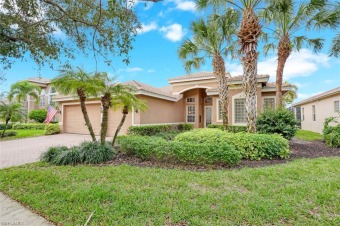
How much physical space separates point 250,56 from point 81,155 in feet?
31.6

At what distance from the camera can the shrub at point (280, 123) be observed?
10273mm

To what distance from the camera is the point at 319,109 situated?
19672 millimetres

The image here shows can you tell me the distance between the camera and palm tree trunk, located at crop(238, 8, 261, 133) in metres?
10.1

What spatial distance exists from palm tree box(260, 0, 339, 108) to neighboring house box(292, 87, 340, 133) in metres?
5.43

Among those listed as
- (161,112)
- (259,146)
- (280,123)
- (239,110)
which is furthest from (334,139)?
(161,112)

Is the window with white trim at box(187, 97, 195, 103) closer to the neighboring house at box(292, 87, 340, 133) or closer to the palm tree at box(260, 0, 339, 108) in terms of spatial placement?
the palm tree at box(260, 0, 339, 108)

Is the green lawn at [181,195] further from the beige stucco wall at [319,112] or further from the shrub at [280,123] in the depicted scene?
the beige stucco wall at [319,112]

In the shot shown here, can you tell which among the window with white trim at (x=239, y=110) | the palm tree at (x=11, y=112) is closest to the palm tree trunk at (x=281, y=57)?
the window with white trim at (x=239, y=110)

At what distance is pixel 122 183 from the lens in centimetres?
495

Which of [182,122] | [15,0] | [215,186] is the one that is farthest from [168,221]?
[182,122]

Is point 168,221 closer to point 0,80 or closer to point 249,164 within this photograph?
point 249,164

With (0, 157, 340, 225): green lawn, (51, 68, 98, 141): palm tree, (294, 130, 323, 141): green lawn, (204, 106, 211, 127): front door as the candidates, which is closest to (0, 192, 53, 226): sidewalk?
Answer: (0, 157, 340, 225): green lawn

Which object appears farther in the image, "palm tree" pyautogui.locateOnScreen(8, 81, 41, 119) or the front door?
"palm tree" pyautogui.locateOnScreen(8, 81, 41, 119)

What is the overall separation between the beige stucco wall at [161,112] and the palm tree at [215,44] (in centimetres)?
448
